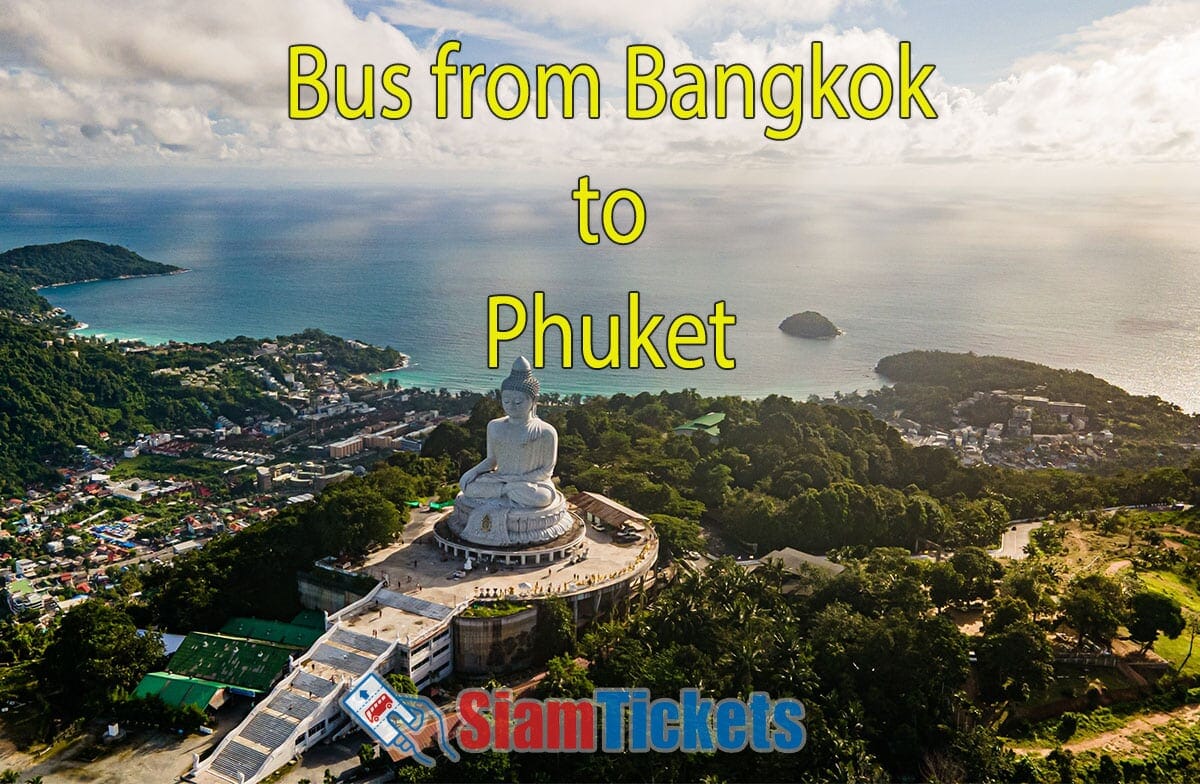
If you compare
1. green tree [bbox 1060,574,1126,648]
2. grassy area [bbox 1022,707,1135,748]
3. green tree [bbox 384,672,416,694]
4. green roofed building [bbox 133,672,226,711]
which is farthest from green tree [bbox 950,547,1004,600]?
green roofed building [bbox 133,672,226,711]

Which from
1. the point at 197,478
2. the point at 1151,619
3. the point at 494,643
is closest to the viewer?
the point at 1151,619

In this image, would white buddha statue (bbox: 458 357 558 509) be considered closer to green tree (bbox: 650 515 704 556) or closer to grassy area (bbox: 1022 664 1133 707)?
green tree (bbox: 650 515 704 556)

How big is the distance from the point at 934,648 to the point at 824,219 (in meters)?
164

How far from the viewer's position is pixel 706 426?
41.2 m

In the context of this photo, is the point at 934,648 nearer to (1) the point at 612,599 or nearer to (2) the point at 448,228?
(1) the point at 612,599

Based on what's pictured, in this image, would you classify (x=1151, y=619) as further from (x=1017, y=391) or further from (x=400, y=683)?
(x=1017, y=391)

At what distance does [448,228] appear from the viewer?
17300cm

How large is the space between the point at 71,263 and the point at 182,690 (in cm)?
10361

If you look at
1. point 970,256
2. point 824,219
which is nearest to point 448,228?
point 824,219

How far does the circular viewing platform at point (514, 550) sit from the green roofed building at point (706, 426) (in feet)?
46.7

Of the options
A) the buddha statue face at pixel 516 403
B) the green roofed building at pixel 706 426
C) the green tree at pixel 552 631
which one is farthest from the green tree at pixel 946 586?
the green roofed building at pixel 706 426

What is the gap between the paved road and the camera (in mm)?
28094

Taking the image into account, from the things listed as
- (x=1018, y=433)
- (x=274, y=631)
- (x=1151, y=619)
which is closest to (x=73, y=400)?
(x=274, y=631)

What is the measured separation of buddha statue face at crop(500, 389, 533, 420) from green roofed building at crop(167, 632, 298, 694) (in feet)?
27.1
